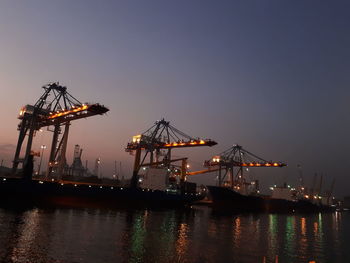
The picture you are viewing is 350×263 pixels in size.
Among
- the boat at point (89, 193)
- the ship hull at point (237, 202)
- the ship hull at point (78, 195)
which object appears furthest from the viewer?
the ship hull at point (237, 202)

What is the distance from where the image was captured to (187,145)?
60500 millimetres

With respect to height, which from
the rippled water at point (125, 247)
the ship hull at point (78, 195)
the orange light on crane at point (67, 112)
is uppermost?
the orange light on crane at point (67, 112)

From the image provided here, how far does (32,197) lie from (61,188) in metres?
4.27

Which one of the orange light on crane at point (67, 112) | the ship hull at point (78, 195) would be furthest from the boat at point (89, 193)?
the orange light on crane at point (67, 112)

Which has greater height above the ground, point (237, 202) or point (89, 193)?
point (89, 193)

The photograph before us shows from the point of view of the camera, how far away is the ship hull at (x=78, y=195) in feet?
128

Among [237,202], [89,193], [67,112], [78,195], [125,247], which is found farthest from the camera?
[237,202]

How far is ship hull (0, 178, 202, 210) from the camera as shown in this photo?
39.1 m

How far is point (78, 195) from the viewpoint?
4559 centimetres

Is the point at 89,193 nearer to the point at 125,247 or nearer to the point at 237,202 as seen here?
the point at 125,247

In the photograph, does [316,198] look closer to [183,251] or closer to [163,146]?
[163,146]

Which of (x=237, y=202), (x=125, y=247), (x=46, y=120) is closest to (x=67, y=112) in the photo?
(x=46, y=120)

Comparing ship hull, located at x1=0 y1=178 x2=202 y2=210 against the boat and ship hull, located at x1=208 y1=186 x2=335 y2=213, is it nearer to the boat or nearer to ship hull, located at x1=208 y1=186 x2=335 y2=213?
the boat

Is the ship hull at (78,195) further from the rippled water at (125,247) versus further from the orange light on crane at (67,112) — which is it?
the rippled water at (125,247)
